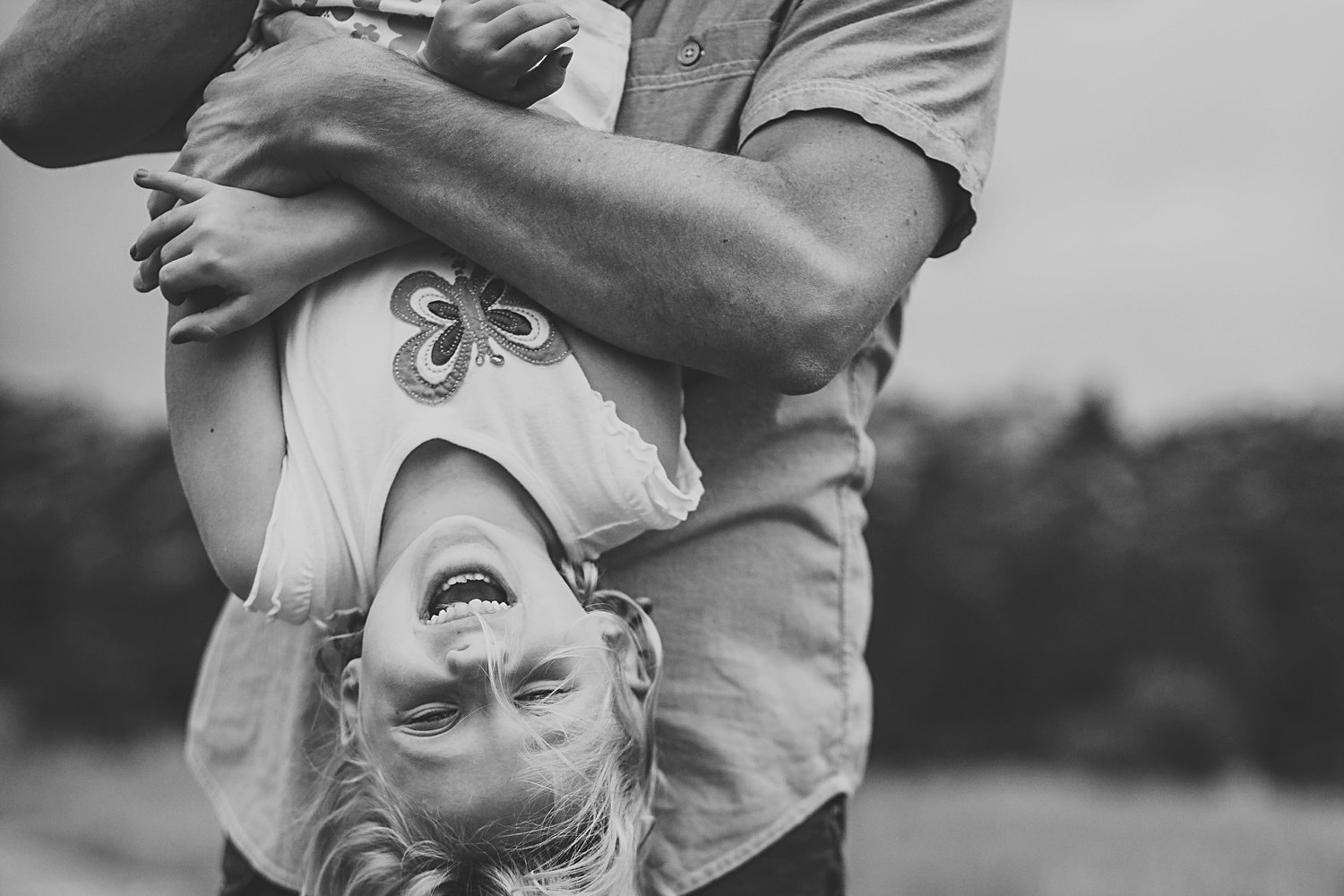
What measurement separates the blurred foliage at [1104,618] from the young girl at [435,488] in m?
3.70

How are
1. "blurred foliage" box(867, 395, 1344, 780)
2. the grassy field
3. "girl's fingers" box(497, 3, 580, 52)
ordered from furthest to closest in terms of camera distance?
"blurred foliage" box(867, 395, 1344, 780)
the grassy field
"girl's fingers" box(497, 3, 580, 52)

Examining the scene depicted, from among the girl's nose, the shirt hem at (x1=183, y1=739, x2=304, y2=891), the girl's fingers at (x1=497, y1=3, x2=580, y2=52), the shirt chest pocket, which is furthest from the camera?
the shirt hem at (x1=183, y1=739, x2=304, y2=891)

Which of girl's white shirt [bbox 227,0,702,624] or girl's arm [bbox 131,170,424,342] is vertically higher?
girl's arm [bbox 131,170,424,342]

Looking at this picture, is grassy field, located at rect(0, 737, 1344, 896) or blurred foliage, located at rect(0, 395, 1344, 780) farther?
blurred foliage, located at rect(0, 395, 1344, 780)

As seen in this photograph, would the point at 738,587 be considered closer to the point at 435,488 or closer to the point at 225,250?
the point at 435,488

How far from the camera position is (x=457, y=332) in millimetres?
1709

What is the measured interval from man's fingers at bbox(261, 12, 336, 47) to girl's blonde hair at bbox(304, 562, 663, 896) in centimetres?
71

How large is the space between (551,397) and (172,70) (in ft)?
2.19

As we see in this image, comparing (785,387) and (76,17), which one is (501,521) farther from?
(76,17)

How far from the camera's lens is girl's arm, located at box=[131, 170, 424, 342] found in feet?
5.30

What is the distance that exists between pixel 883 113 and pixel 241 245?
0.73 m

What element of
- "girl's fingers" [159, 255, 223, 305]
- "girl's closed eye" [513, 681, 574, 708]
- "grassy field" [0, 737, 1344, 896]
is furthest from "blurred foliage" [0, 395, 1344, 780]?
"girl's fingers" [159, 255, 223, 305]

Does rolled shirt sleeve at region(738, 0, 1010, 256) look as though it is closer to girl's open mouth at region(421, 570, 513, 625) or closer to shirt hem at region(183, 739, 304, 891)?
girl's open mouth at region(421, 570, 513, 625)

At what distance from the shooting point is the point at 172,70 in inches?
72.8
